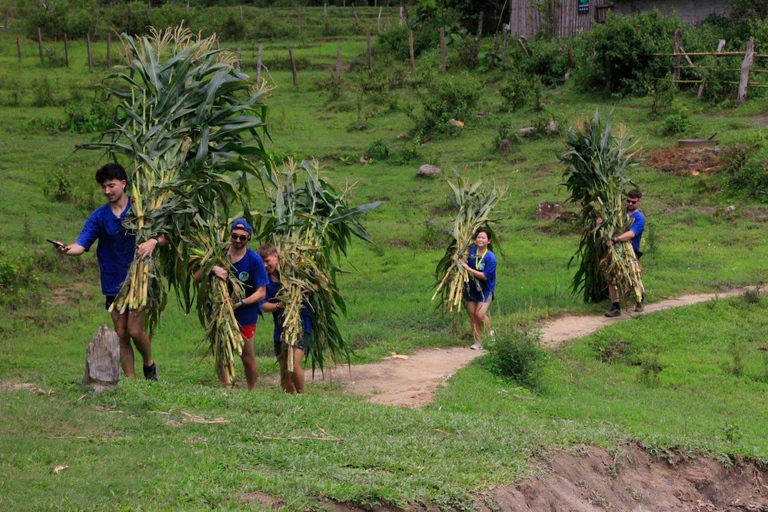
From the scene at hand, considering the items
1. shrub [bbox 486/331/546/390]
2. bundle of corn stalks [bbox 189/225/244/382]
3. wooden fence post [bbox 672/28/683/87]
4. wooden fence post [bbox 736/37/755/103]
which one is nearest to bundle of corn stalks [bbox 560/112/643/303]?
shrub [bbox 486/331/546/390]

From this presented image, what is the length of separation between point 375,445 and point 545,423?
2.26 meters

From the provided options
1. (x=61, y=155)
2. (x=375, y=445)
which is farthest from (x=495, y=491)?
(x=61, y=155)

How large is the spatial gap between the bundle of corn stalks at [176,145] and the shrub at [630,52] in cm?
1787

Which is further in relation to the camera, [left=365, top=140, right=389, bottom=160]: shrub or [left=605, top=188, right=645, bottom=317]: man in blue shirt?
[left=365, top=140, right=389, bottom=160]: shrub

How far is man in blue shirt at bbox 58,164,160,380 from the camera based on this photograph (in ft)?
28.3

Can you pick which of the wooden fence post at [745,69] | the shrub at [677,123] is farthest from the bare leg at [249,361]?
the wooden fence post at [745,69]

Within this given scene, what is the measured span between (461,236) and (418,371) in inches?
95.0

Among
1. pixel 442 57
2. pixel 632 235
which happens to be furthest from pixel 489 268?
pixel 442 57

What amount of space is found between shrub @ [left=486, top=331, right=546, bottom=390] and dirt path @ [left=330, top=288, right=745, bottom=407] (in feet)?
1.84

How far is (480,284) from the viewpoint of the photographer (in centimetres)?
1272

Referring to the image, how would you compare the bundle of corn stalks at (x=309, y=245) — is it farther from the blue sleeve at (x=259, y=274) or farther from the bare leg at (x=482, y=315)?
the bare leg at (x=482, y=315)

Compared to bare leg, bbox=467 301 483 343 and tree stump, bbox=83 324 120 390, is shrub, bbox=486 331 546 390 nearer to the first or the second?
bare leg, bbox=467 301 483 343

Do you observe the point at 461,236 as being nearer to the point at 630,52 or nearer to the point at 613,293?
the point at 613,293

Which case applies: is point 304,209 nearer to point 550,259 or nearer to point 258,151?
point 258,151
